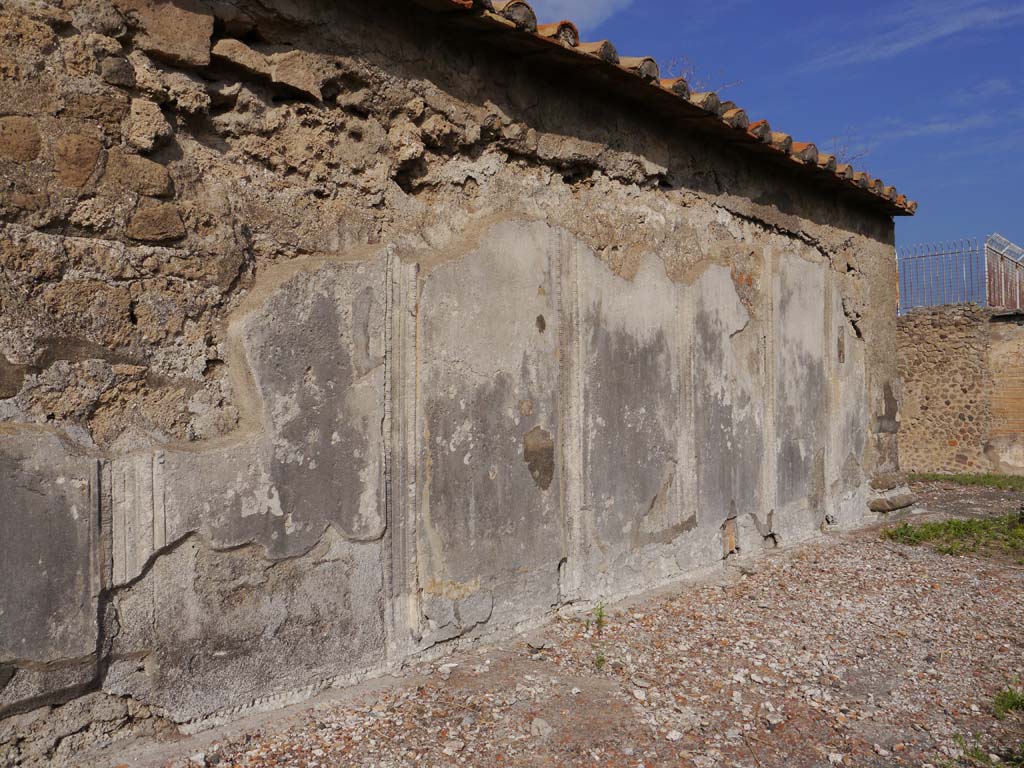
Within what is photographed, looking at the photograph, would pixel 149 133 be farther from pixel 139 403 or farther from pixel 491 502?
pixel 491 502

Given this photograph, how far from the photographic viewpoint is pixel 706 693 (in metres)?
3.07

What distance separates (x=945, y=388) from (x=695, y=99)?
946 centimetres

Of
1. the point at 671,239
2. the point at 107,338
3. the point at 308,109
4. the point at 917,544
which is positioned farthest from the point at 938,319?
the point at 107,338

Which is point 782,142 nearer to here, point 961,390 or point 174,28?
point 174,28

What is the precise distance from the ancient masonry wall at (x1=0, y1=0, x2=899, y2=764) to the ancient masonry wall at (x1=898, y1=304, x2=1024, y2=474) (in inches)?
345

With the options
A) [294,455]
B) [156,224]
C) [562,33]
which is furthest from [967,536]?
[156,224]

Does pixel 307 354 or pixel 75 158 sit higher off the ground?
pixel 75 158

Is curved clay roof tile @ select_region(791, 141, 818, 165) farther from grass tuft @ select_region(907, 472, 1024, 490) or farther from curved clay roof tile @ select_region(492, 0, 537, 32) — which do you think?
grass tuft @ select_region(907, 472, 1024, 490)

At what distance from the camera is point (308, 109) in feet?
9.66

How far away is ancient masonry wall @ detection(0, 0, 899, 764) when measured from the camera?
2248 millimetres

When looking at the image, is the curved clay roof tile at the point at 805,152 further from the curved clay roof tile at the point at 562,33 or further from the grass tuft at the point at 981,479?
the grass tuft at the point at 981,479

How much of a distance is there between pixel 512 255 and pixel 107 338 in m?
1.75

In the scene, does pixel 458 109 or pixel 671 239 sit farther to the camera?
pixel 671 239

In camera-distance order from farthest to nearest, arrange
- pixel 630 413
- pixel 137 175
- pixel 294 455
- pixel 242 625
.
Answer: pixel 630 413 < pixel 294 455 < pixel 242 625 < pixel 137 175
